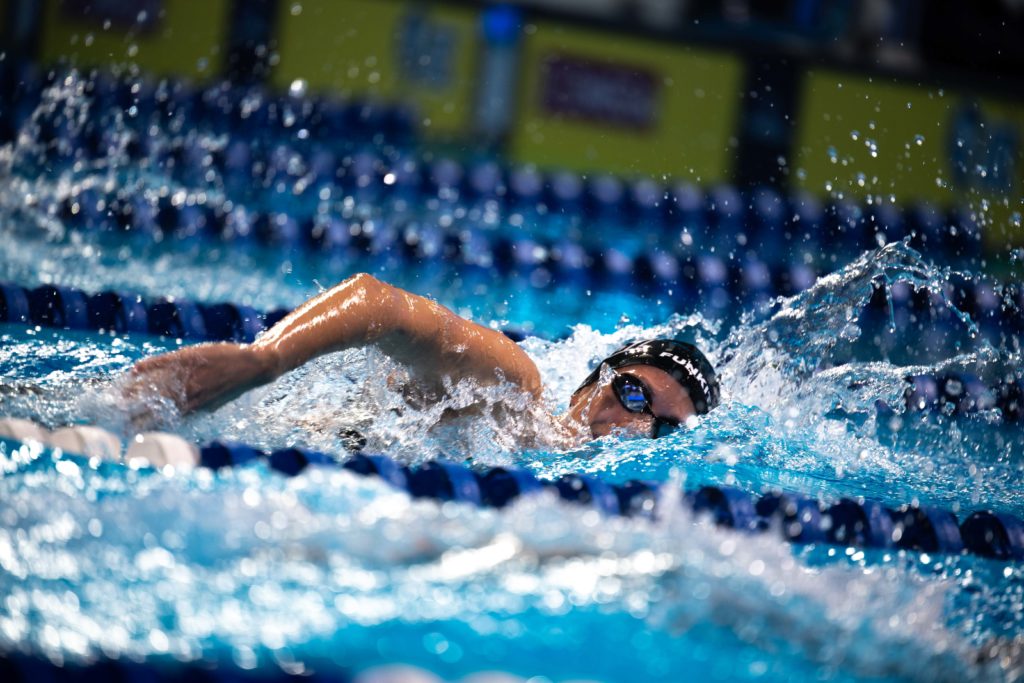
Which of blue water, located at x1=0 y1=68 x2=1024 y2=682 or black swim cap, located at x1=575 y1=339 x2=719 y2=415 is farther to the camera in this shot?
black swim cap, located at x1=575 y1=339 x2=719 y2=415

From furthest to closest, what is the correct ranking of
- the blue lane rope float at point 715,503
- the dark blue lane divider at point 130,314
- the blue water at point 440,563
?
1. the dark blue lane divider at point 130,314
2. the blue lane rope float at point 715,503
3. the blue water at point 440,563

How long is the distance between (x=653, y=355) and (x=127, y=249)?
233 centimetres

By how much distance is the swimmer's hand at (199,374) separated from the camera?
1878 millimetres

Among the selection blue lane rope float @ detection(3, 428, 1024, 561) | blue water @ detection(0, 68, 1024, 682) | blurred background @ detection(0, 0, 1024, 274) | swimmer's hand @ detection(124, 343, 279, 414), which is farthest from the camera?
blurred background @ detection(0, 0, 1024, 274)

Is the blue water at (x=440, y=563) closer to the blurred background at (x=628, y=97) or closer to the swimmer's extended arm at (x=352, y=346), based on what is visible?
the swimmer's extended arm at (x=352, y=346)

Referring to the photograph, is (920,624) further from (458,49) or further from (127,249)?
(458,49)

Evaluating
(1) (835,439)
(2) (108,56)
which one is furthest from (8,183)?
(1) (835,439)

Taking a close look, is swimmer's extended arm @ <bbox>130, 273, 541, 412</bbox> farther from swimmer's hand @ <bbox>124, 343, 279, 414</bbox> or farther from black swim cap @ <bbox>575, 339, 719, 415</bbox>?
black swim cap @ <bbox>575, 339, 719, 415</bbox>

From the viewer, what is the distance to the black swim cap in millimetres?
2439

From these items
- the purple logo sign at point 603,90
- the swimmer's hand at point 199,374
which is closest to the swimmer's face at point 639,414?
the swimmer's hand at point 199,374

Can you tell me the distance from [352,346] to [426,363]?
7.7 inches

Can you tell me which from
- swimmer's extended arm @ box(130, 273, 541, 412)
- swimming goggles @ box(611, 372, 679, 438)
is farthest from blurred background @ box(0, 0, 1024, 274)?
swimmer's extended arm @ box(130, 273, 541, 412)

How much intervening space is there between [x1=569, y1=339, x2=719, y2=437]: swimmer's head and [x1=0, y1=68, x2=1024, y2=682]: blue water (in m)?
0.06

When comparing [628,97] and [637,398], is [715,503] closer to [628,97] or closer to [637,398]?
[637,398]
